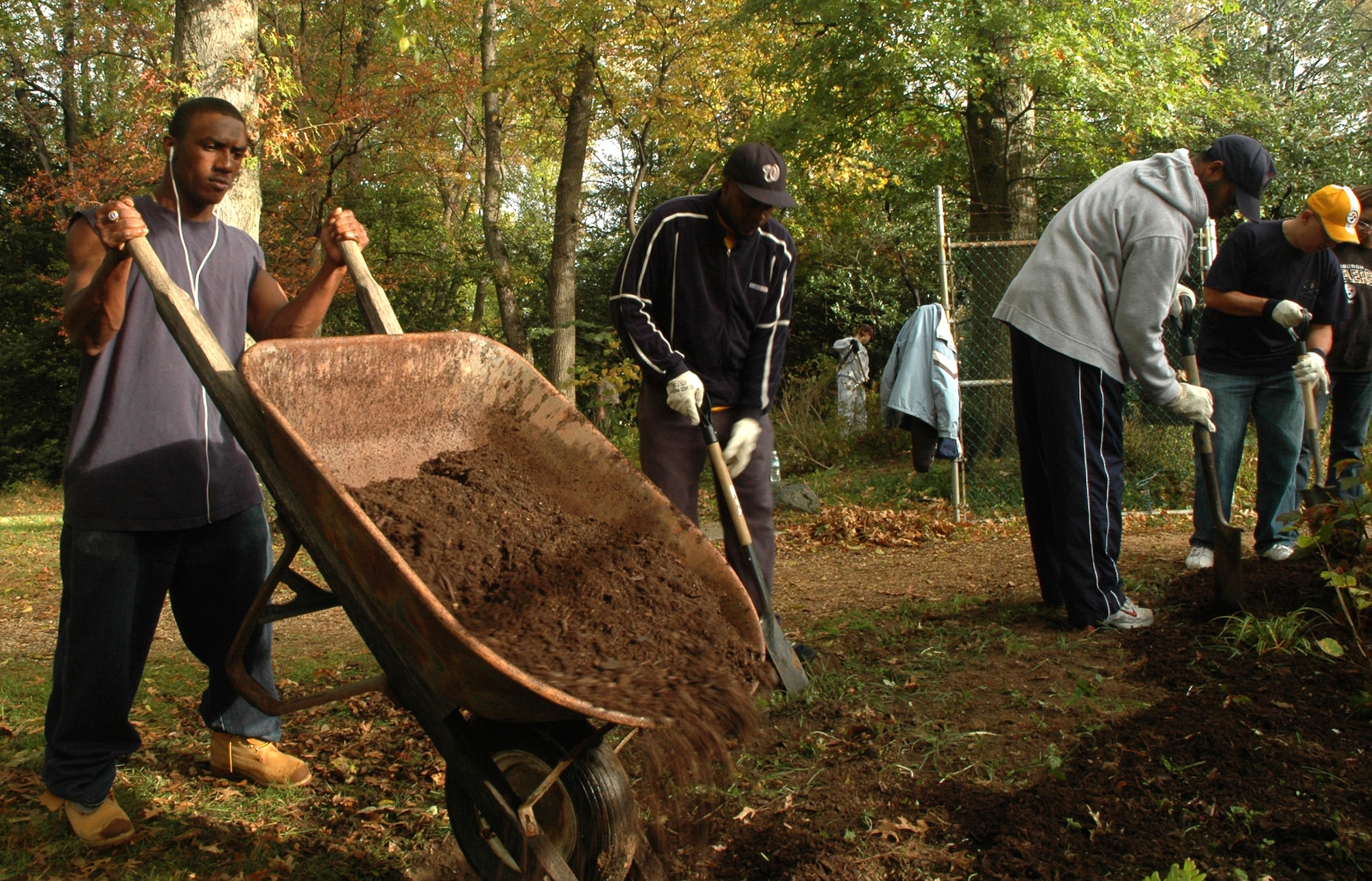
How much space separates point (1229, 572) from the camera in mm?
4008

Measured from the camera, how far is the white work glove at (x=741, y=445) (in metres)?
3.79

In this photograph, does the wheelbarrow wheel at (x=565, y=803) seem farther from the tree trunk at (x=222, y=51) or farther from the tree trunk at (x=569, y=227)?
the tree trunk at (x=569, y=227)

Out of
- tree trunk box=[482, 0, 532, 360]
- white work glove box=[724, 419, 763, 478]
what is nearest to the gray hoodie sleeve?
white work glove box=[724, 419, 763, 478]

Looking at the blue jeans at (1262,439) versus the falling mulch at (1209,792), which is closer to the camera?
the falling mulch at (1209,792)

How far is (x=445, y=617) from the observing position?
1810 millimetres

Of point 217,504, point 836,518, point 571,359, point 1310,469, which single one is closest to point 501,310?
point 571,359

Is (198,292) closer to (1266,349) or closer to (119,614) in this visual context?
(119,614)

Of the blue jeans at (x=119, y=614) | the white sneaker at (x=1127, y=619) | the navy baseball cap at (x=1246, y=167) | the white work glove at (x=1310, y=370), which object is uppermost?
the navy baseball cap at (x=1246, y=167)

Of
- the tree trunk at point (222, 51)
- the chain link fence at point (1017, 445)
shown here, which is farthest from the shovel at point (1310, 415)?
the tree trunk at point (222, 51)

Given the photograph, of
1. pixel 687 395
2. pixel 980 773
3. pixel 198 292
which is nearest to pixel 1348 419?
pixel 980 773

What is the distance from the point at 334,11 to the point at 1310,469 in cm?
1659

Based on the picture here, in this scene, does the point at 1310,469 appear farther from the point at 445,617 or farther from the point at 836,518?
the point at 445,617

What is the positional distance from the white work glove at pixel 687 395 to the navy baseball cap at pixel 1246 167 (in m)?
2.18

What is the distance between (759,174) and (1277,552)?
3.31m
